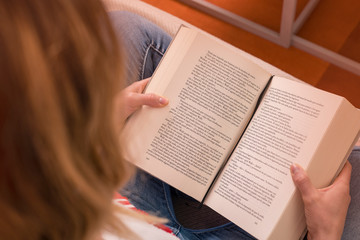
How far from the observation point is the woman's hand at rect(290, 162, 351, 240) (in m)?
0.60

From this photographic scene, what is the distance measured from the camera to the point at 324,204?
2.05 feet

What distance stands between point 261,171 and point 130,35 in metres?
0.45

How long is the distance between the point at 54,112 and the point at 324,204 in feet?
1.72

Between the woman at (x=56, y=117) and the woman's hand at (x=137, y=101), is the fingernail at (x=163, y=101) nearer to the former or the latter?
the woman's hand at (x=137, y=101)

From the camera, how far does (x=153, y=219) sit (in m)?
0.47

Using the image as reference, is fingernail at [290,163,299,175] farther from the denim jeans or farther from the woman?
the woman

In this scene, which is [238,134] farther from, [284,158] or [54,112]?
[54,112]

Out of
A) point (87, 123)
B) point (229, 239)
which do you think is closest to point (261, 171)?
point (229, 239)

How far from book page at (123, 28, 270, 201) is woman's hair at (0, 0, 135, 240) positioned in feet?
1.07

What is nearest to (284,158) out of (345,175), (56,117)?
(345,175)

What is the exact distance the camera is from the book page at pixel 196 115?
65cm

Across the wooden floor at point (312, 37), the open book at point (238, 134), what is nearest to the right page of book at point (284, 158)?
the open book at point (238, 134)

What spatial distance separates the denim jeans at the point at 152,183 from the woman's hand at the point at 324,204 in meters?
0.08

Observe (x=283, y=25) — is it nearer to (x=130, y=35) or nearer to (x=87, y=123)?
(x=130, y=35)
